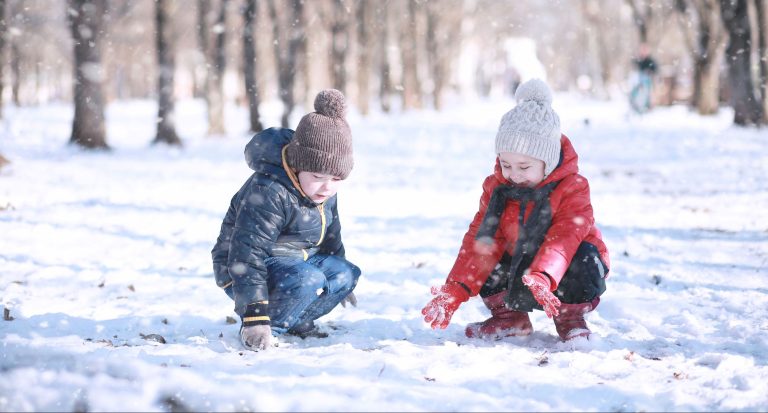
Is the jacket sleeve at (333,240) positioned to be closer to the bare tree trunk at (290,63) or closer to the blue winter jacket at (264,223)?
the blue winter jacket at (264,223)

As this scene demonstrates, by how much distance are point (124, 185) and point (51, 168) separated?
1.80 m

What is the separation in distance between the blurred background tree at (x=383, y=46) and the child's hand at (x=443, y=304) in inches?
351

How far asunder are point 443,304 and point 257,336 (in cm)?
85

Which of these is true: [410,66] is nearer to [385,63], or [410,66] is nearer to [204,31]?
[385,63]

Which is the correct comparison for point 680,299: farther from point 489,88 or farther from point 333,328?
point 489,88

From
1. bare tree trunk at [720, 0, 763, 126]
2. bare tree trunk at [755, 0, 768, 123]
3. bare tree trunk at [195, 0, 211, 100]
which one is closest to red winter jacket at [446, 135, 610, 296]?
bare tree trunk at [720, 0, 763, 126]

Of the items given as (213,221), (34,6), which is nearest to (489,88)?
(34,6)

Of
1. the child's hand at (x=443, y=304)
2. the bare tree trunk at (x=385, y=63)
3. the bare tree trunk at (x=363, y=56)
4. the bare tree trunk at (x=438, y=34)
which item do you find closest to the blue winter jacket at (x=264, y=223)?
the child's hand at (x=443, y=304)

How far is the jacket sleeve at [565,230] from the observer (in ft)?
9.93

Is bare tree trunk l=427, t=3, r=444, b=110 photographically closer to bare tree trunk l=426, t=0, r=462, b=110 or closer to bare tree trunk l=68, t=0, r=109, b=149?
bare tree trunk l=426, t=0, r=462, b=110

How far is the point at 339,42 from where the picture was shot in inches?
914

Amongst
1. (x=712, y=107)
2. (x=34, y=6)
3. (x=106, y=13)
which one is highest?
(x=34, y=6)

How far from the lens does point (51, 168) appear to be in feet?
32.4

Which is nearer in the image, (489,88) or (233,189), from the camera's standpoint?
(233,189)
